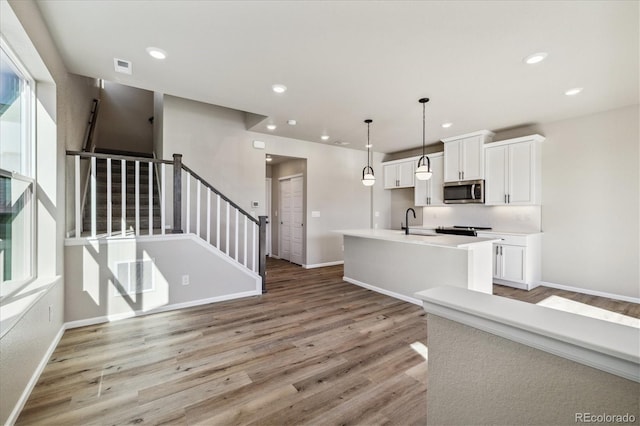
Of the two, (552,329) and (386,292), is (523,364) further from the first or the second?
(386,292)

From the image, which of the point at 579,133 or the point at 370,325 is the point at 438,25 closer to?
the point at 370,325

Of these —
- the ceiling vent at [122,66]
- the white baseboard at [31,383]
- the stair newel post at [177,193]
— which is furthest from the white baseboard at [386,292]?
the ceiling vent at [122,66]

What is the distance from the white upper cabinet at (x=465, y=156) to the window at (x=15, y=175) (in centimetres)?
599

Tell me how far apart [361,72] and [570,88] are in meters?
2.61

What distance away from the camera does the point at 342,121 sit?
4.86 m

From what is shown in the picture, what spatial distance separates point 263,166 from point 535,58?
4355mm

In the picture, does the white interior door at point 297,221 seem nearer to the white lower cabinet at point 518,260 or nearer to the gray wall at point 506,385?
the white lower cabinet at point 518,260

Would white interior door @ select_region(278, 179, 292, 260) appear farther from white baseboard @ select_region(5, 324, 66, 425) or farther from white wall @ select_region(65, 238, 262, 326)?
white baseboard @ select_region(5, 324, 66, 425)

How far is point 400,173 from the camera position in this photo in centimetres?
692

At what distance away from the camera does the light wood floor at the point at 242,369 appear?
6.18ft

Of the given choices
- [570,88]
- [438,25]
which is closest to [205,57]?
[438,25]

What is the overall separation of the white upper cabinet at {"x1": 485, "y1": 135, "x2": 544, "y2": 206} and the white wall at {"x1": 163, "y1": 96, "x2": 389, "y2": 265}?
240 centimetres

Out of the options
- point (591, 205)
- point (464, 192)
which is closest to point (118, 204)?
point (464, 192)

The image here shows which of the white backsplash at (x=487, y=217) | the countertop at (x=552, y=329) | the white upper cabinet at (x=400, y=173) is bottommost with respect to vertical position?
the countertop at (x=552, y=329)
